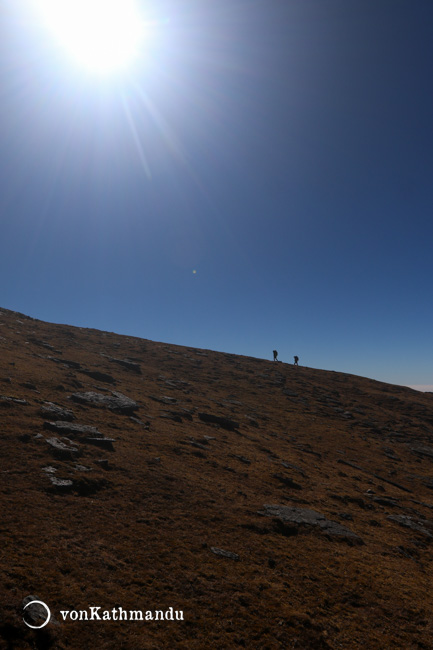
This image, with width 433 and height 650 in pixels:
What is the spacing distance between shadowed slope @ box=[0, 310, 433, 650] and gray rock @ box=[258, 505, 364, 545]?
0.09m

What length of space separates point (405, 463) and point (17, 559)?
120ft

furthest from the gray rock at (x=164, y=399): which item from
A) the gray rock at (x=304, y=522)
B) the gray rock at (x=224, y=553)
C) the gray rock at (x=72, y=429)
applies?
the gray rock at (x=224, y=553)

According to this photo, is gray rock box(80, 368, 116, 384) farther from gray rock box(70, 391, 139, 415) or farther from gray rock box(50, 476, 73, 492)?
gray rock box(50, 476, 73, 492)

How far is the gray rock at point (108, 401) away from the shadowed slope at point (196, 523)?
23 cm

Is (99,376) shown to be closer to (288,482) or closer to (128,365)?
(128,365)

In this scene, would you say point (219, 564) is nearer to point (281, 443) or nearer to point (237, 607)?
point (237, 607)

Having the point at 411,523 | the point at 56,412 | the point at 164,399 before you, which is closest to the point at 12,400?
the point at 56,412

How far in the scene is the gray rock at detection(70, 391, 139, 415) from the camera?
2663 cm

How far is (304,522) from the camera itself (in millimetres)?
16031

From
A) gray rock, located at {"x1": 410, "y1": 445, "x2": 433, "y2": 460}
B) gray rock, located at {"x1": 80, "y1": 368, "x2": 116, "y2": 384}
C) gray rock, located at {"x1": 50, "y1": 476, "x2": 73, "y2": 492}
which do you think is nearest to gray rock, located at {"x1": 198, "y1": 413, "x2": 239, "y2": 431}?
gray rock, located at {"x1": 80, "y1": 368, "x2": 116, "y2": 384}

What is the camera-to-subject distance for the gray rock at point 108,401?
87.4ft

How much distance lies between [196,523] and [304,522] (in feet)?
19.8

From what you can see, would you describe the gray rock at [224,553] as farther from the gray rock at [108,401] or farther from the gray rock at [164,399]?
the gray rock at [164,399]

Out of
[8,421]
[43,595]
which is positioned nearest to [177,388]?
[8,421]
